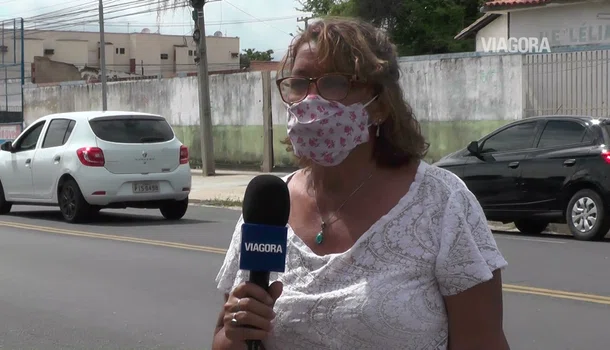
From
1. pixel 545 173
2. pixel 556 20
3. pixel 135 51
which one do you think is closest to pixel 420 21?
pixel 556 20

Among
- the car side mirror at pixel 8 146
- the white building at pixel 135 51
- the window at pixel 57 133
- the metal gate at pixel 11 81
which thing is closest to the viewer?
the window at pixel 57 133

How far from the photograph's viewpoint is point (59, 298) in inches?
353

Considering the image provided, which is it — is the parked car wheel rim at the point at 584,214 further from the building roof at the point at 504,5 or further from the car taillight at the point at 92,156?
the building roof at the point at 504,5

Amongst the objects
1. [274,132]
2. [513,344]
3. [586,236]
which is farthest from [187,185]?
[274,132]

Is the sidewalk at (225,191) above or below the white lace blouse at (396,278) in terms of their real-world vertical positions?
below

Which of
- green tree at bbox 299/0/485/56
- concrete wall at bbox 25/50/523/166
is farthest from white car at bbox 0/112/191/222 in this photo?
green tree at bbox 299/0/485/56

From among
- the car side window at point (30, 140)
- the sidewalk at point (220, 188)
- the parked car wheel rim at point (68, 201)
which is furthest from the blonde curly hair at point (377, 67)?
the car side window at point (30, 140)

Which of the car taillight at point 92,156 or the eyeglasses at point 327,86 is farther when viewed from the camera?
the car taillight at point 92,156

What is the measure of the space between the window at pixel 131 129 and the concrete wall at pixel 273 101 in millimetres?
4688

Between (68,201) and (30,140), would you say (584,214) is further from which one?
(30,140)

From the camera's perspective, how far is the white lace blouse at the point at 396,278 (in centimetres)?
260

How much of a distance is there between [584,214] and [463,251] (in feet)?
34.9

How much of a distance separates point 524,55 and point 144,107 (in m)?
14.0

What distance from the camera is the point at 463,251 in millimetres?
2611
